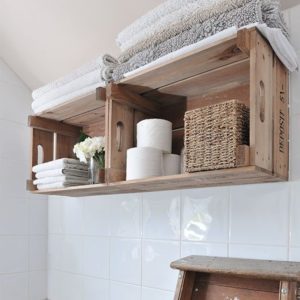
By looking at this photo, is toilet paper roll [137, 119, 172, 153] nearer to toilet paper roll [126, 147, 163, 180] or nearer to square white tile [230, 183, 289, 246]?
→ toilet paper roll [126, 147, 163, 180]

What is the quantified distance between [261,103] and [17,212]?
1.27m

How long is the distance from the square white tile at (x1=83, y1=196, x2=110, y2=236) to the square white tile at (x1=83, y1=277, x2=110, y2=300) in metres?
0.19

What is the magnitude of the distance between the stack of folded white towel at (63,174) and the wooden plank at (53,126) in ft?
0.63

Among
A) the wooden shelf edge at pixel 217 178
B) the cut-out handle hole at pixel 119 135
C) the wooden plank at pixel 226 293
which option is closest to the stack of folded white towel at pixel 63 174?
the wooden shelf edge at pixel 217 178

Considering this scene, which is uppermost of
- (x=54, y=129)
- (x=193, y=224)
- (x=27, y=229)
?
(x=54, y=129)

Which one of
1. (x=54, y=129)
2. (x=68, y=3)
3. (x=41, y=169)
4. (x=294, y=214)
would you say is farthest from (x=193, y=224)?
(x=68, y=3)

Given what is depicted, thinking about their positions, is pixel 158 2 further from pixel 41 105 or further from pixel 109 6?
pixel 41 105

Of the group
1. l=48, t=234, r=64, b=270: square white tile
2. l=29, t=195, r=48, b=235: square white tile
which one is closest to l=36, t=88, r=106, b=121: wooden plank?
l=29, t=195, r=48, b=235: square white tile

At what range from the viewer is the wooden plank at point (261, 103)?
2.70 feet

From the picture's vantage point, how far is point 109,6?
4.15ft

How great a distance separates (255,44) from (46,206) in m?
1.34

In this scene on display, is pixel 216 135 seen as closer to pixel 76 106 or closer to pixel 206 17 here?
pixel 206 17

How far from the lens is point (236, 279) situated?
3.22 feet

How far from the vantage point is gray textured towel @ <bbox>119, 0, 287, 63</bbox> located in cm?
86
